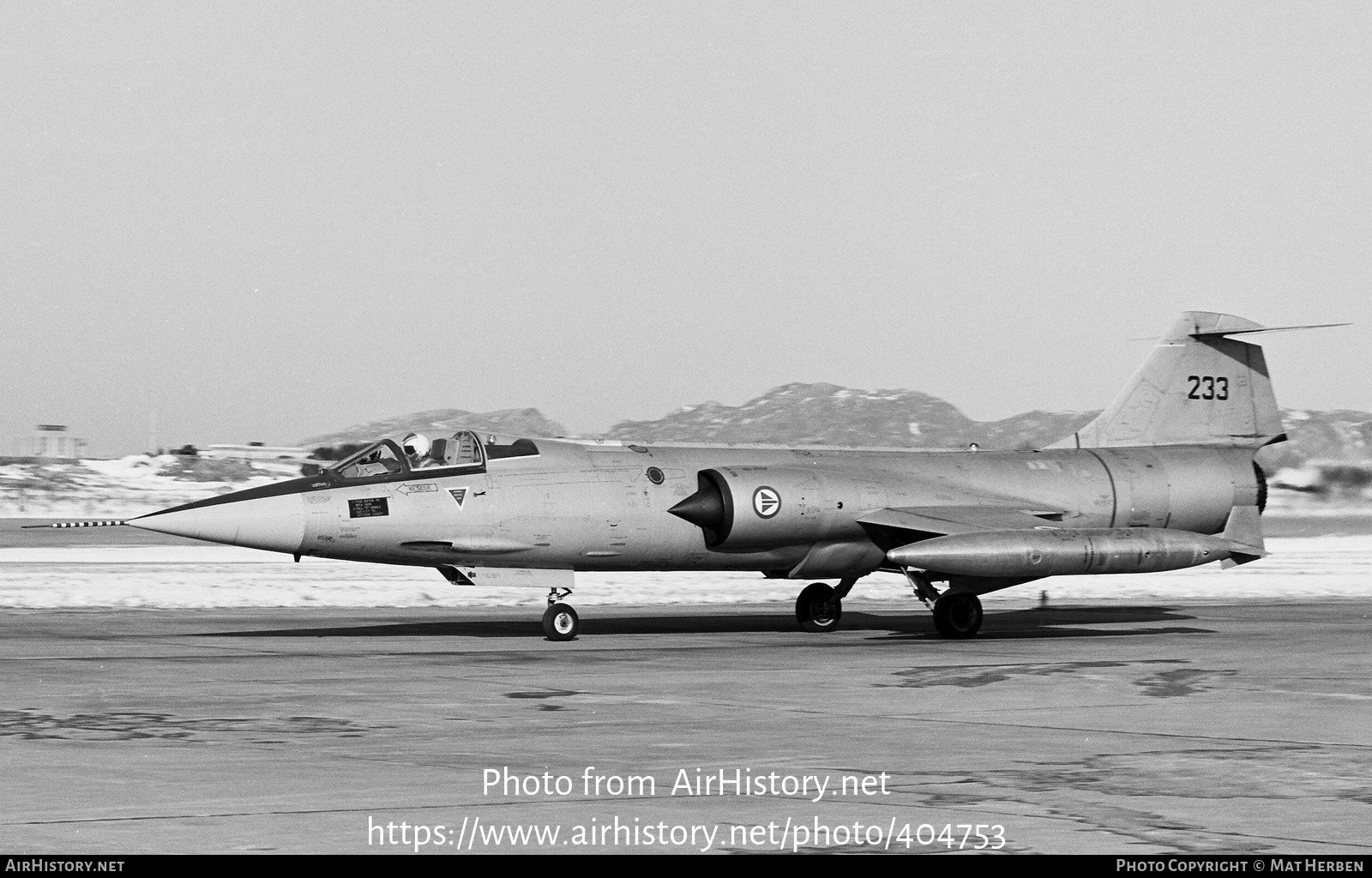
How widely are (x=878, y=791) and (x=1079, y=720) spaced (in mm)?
3656

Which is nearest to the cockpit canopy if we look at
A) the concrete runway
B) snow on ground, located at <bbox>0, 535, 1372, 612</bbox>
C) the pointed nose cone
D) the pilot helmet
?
the pilot helmet

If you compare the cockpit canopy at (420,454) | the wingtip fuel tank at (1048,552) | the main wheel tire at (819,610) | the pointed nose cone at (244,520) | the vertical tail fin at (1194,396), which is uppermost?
the vertical tail fin at (1194,396)

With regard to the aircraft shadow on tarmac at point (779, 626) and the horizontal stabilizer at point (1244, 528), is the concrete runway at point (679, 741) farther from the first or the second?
the horizontal stabilizer at point (1244, 528)

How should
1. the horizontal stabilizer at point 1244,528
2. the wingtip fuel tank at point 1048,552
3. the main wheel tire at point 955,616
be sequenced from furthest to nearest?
Answer: the horizontal stabilizer at point 1244,528 < the main wheel tire at point 955,616 < the wingtip fuel tank at point 1048,552

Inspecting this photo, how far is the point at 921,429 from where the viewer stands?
1961 inches

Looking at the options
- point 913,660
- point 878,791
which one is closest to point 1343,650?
point 913,660

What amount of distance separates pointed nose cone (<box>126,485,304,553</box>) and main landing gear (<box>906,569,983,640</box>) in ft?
23.2

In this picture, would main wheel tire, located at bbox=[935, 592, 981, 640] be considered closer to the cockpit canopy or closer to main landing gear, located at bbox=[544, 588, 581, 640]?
main landing gear, located at bbox=[544, 588, 581, 640]

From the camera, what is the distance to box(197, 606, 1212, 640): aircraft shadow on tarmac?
19609 millimetres

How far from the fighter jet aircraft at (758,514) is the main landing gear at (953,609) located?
0.02 m

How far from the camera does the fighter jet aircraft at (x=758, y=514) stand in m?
17.5

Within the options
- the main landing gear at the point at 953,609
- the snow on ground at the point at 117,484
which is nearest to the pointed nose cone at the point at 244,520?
the main landing gear at the point at 953,609

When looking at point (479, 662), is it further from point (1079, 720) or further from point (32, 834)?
point (32, 834)

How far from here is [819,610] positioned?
20.8 m
